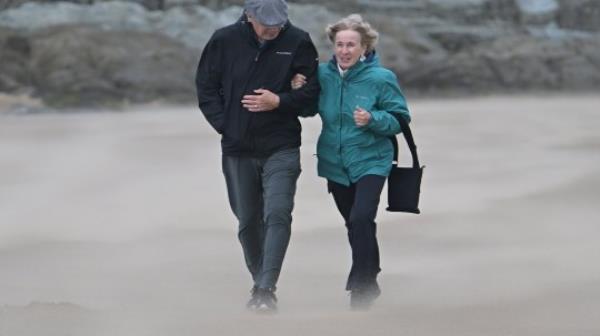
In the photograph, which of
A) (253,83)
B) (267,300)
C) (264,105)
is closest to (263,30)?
(253,83)

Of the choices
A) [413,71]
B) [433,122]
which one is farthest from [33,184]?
[413,71]

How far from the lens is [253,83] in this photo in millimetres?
6199

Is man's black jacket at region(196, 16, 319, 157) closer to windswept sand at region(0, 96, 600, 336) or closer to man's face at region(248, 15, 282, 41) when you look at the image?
man's face at region(248, 15, 282, 41)

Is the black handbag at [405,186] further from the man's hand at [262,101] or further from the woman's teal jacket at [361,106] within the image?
the man's hand at [262,101]

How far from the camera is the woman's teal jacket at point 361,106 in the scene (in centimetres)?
629

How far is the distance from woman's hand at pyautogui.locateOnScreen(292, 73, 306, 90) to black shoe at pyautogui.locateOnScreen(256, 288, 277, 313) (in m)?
1.00

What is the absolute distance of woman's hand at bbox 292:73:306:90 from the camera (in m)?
6.24

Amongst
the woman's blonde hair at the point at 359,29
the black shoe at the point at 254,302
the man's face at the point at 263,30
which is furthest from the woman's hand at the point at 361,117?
the black shoe at the point at 254,302

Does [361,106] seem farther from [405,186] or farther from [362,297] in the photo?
[362,297]

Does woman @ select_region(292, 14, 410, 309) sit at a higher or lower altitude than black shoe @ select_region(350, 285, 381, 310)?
higher

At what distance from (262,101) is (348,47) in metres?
0.52

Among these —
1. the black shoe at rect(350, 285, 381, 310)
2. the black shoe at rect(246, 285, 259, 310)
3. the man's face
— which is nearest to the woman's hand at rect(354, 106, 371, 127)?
the man's face

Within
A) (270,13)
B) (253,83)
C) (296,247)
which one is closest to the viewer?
(270,13)

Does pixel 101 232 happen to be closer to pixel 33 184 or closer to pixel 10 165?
pixel 33 184
